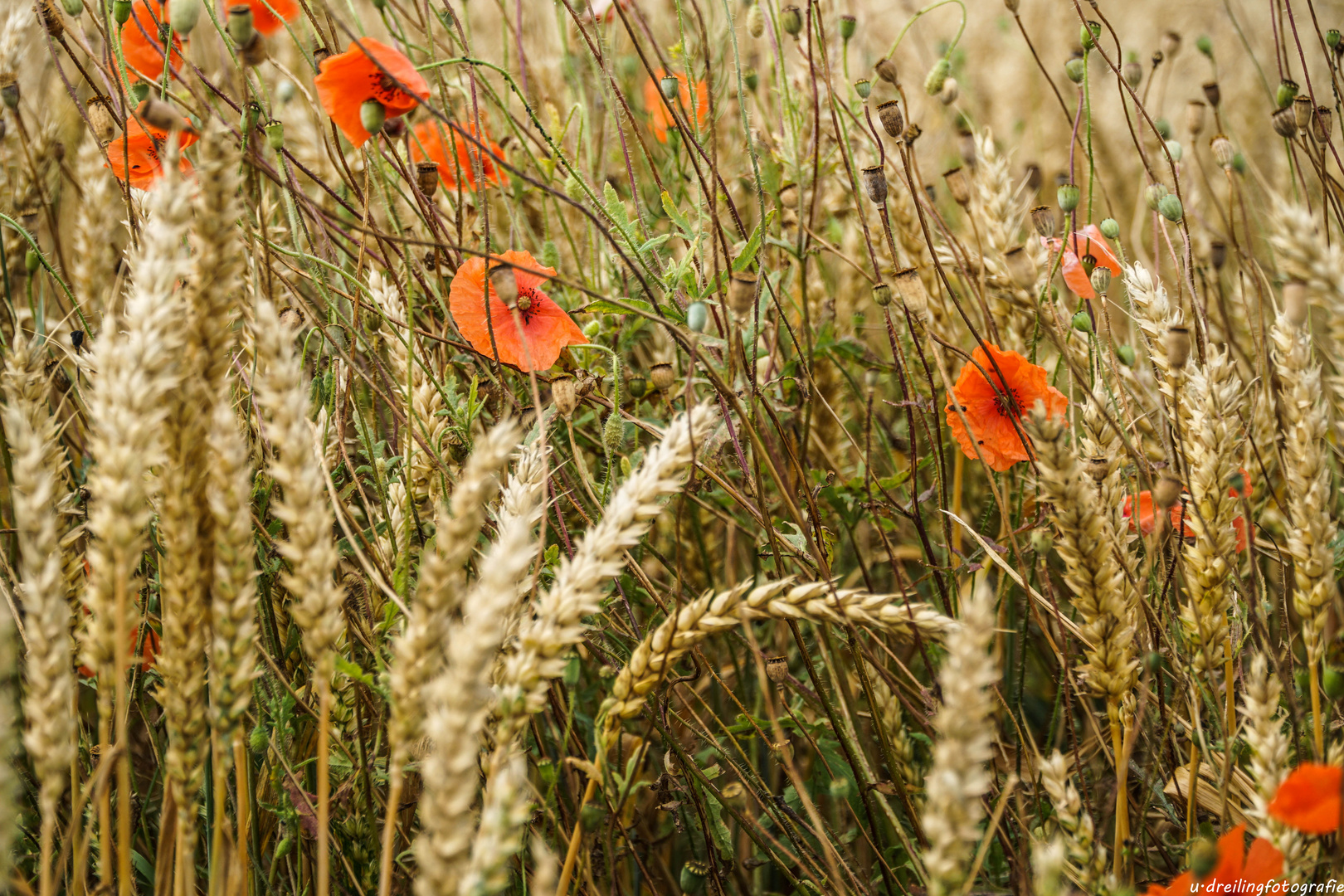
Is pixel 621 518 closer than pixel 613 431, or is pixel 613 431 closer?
pixel 621 518

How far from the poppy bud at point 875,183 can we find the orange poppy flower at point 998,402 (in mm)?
204

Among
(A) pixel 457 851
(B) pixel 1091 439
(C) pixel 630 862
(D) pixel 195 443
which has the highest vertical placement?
(D) pixel 195 443

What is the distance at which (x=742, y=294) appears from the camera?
772mm

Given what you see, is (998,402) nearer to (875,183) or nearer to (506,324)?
(875,183)

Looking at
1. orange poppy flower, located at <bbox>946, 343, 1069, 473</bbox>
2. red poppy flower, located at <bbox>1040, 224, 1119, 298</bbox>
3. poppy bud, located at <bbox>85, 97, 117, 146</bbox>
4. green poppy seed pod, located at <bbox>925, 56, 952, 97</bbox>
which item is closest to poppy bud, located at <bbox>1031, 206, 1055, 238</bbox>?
red poppy flower, located at <bbox>1040, 224, 1119, 298</bbox>

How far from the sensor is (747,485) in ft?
3.60

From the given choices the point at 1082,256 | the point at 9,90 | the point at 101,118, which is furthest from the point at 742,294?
the point at 9,90

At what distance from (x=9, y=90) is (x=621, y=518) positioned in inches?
37.6

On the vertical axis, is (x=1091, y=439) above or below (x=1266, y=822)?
above

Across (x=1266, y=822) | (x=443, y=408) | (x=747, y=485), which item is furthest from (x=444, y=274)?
(x=1266, y=822)

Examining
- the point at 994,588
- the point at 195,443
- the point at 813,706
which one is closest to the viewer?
the point at 195,443

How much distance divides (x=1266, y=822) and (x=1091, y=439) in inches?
14.5

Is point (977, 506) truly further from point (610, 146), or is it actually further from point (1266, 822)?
point (610, 146)

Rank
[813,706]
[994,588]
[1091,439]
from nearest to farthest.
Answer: [1091,439] < [813,706] < [994,588]
